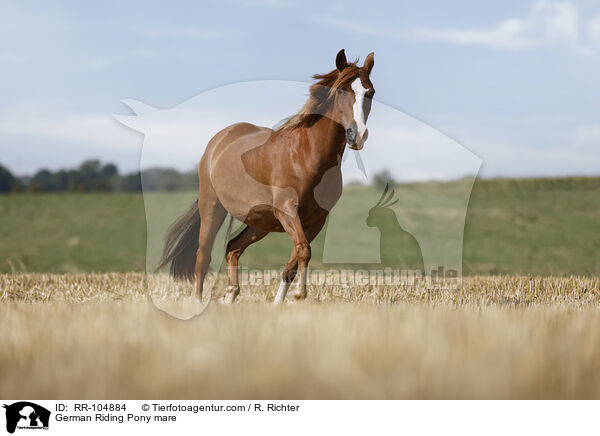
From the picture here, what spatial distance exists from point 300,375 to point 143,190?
3255 millimetres

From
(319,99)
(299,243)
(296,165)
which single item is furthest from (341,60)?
(299,243)

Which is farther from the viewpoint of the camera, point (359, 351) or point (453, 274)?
point (453, 274)

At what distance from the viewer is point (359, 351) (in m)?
2.67

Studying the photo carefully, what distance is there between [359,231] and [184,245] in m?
2.19

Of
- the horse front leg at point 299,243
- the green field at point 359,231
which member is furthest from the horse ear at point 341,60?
the horse front leg at point 299,243

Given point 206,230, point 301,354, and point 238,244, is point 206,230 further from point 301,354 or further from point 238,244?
point 301,354

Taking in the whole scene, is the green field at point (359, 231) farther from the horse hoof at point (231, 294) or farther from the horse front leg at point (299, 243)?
the horse front leg at point (299, 243)

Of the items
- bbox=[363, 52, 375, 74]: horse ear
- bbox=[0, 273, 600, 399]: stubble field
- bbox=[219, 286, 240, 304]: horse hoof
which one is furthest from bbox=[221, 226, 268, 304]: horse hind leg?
bbox=[363, 52, 375, 74]: horse ear

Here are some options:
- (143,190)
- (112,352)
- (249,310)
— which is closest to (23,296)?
(143,190)

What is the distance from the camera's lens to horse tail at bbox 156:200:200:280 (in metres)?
6.13
